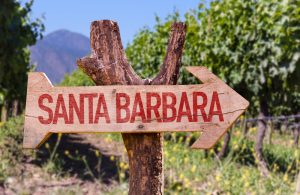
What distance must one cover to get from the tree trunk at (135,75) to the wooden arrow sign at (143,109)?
0.10m

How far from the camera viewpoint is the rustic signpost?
7.60 ft

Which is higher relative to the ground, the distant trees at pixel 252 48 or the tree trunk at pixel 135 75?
the distant trees at pixel 252 48

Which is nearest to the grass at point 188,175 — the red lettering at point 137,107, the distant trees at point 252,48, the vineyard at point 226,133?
the vineyard at point 226,133

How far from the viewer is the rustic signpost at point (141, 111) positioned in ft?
7.60

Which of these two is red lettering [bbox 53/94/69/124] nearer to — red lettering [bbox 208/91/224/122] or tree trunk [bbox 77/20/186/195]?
tree trunk [bbox 77/20/186/195]

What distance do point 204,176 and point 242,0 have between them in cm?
386

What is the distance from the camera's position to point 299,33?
320 inches

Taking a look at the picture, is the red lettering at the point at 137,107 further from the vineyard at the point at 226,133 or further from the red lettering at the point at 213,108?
the vineyard at the point at 226,133

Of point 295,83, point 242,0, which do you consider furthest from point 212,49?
point 295,83

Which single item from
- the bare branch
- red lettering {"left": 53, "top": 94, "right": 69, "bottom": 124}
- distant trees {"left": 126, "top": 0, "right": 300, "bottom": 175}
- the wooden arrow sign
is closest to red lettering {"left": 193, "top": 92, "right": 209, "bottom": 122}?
the wooden arrow sign

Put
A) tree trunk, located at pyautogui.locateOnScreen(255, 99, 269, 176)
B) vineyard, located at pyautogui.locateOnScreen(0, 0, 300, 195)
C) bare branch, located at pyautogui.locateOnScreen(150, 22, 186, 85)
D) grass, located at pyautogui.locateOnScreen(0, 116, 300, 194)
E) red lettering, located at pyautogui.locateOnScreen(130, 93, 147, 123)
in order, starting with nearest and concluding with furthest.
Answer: red lettering, located at pyautogui.locateOnScreen(130, 93, 147, 123), bare branch, located at pyautogui.locateOnScreen(150, 22, 186, 85), grass, located at pyautogui.locateOnScreen(0, 116, 300, 194), vineyard, located at pyautogui.locateOnScreen(0, 0, 300, 195), tree trunk, located at pyautogui.locateOnScreen(255, 99, 269, 176)

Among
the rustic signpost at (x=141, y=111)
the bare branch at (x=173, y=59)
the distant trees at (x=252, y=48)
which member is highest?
the distant trees at (x=252, y=48)

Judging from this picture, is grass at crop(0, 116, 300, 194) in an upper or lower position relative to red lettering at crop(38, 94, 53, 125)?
lower

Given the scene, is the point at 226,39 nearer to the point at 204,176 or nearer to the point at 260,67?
the point at 260,67
